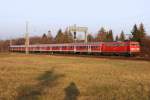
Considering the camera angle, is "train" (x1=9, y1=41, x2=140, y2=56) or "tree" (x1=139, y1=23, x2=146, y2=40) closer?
"train" (x1=9, y1=41, x2=140, y2=56)

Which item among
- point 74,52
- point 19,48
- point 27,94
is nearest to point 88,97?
point 27,94

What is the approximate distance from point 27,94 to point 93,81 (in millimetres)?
4687

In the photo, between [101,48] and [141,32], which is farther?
[141,32]

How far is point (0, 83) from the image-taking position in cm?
1597

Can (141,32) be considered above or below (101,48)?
above

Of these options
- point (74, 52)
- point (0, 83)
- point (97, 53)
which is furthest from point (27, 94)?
point (74, 52)

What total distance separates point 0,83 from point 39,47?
210 ft

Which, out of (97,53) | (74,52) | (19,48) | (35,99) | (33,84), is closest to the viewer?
(35,99)

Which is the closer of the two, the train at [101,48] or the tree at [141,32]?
the train at [101,48]

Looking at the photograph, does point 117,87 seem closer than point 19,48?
Yes

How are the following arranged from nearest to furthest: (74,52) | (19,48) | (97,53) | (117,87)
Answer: (117,87) < (97,53) < (74,52) < (19,48)

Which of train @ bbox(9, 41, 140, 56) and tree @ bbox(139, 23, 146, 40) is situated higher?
tree @ bbox(139, 23, 146, 40)

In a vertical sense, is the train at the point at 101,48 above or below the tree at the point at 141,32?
below

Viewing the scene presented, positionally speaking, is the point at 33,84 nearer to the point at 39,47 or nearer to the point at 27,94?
the point at 27,94
